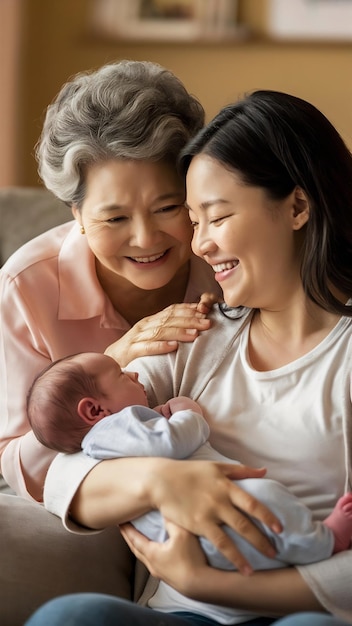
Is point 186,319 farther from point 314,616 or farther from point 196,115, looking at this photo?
point 314,616

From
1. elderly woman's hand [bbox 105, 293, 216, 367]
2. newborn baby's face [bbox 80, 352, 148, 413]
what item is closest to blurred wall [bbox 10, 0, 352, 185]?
elderly woman's hand [bbox 105, 293, 216, 367]

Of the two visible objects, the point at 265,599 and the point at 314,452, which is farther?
the point at 314,452

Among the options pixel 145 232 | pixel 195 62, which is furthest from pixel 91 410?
pixel 195 62

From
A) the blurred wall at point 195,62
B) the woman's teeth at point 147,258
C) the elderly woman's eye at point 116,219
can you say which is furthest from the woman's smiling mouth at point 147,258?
the blurred wall at point 195,62

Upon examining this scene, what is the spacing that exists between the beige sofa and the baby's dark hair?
0.62 feet

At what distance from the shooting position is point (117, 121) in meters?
2.02

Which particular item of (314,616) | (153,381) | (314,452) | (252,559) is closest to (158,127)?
(153,381)

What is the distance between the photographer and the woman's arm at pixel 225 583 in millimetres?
1562

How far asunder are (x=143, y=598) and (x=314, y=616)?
518 millimetres

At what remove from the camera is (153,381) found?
6.21ft

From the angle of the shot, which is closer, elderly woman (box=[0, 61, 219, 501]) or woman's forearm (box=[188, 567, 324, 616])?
woman's forearm (box=[188, 567, 324, 616])

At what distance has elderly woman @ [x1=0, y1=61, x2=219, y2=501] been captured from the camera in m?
2.02

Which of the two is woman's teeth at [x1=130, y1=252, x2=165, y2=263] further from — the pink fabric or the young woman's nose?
the young woman's nose

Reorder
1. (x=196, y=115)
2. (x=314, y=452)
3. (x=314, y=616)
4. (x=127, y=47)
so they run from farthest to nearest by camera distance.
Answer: (x=127, y=47), (x=196, y=115), (x=314, y=452), (x=314, y=616)
